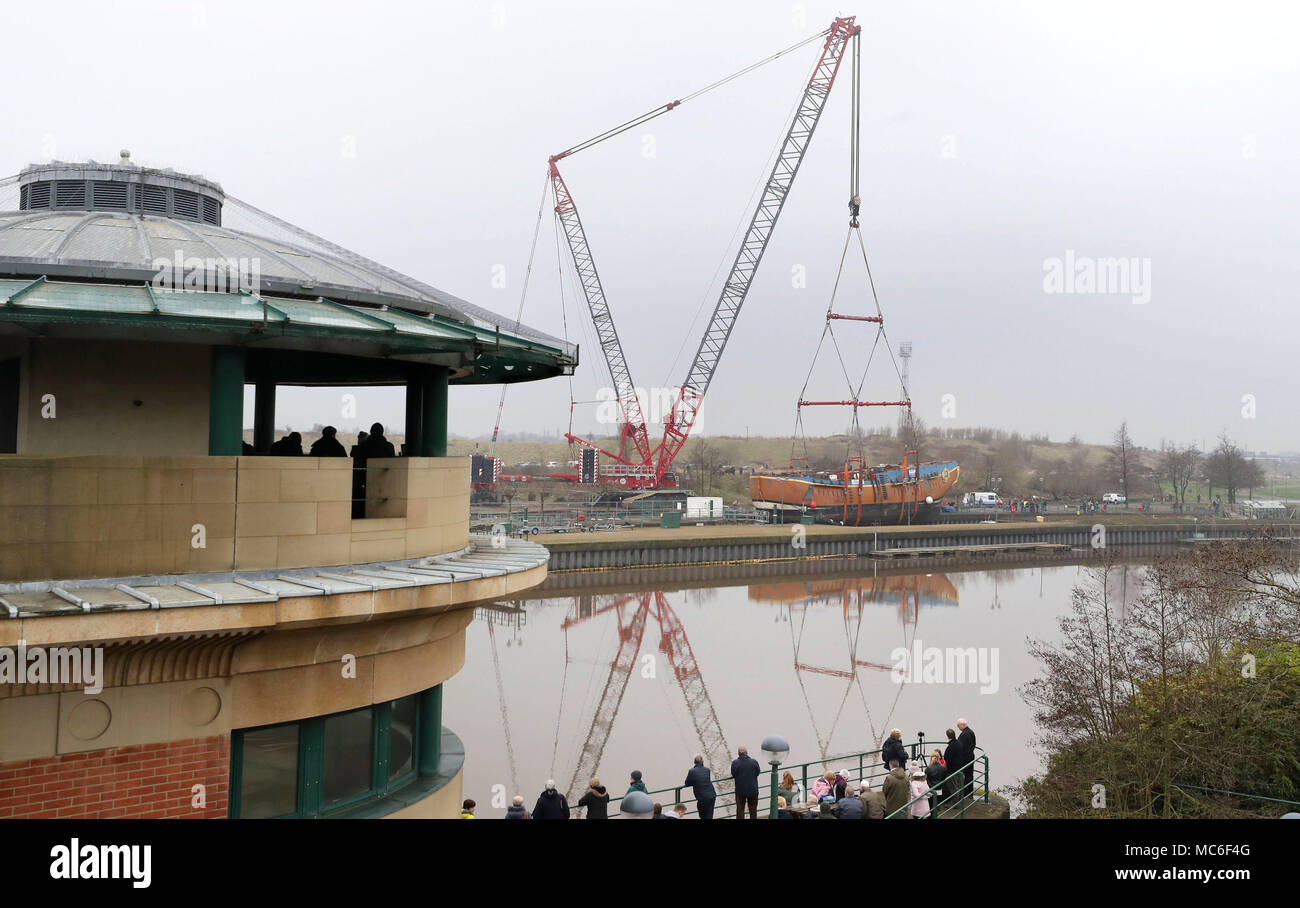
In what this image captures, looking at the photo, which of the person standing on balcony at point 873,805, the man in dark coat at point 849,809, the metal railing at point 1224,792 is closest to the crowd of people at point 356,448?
the man in dark coat at point 849,809

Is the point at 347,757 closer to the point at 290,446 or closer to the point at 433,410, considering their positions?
the point at 290,446

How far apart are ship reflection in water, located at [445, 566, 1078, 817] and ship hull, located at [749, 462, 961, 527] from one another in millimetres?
32693

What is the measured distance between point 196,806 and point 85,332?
3.99 metres

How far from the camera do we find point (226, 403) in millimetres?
8336

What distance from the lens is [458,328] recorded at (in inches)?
378

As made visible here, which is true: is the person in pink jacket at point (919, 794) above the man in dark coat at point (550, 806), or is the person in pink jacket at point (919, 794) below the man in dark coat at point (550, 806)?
below

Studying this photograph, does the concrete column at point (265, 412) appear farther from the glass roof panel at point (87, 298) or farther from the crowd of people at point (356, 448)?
the glass roof panel at point (87, 298)

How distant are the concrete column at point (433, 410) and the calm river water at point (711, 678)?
42.3 feet

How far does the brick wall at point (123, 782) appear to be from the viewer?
707 centimetres

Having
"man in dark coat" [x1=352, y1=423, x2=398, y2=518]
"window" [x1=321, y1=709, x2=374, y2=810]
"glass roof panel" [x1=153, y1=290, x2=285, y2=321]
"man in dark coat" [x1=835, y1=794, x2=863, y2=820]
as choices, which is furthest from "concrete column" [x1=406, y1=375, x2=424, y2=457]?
"man in dark coat" [x1=835, y1=794, x2=863, y2=820]

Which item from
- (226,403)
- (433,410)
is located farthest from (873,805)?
(226,403)

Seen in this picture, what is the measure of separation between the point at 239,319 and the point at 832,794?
426 inches
